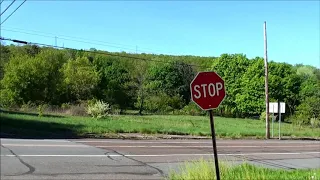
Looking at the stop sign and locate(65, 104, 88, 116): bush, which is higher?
the stop sign

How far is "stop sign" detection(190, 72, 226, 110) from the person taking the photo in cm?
705

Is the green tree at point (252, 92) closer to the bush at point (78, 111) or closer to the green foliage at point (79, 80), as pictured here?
the green foliage at point (79, 80)

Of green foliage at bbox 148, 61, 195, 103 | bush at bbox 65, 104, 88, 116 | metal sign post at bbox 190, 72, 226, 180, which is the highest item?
green foliage at bbox 148, 61, 195, 103

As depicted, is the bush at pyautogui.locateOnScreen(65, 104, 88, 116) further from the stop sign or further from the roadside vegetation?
the stop sign

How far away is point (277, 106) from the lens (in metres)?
33.7

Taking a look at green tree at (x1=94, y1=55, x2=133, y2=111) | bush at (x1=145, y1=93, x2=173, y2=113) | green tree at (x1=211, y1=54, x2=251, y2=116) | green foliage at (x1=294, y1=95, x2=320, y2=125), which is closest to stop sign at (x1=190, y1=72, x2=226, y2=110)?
green foliage at (x1=294, y1=95, x2=320, y2=125)

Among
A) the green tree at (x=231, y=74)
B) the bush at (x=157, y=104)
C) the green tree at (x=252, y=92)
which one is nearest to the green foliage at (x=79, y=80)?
the bush at (x=157, y=104)

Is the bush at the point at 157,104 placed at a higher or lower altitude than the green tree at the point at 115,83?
lower

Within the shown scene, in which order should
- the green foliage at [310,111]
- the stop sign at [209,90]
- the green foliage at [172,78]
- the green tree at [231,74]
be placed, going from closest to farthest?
1. the stop sign at [209,90]
2. the green foliage at [310,111]
3. the green tree at [231,74]
4. the green foliage at [172,78]

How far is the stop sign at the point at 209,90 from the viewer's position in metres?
7.05

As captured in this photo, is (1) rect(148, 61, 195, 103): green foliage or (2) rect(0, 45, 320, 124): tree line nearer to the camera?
(2) rect(0, 45, 320, 124): tree line

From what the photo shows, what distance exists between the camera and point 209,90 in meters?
7.07

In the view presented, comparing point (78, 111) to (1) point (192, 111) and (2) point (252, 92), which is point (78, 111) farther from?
(2) point (252, 92)

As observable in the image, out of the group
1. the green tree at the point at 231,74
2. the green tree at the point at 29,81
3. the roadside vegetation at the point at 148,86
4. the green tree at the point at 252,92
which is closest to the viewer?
the green tree at the point at 29,81
